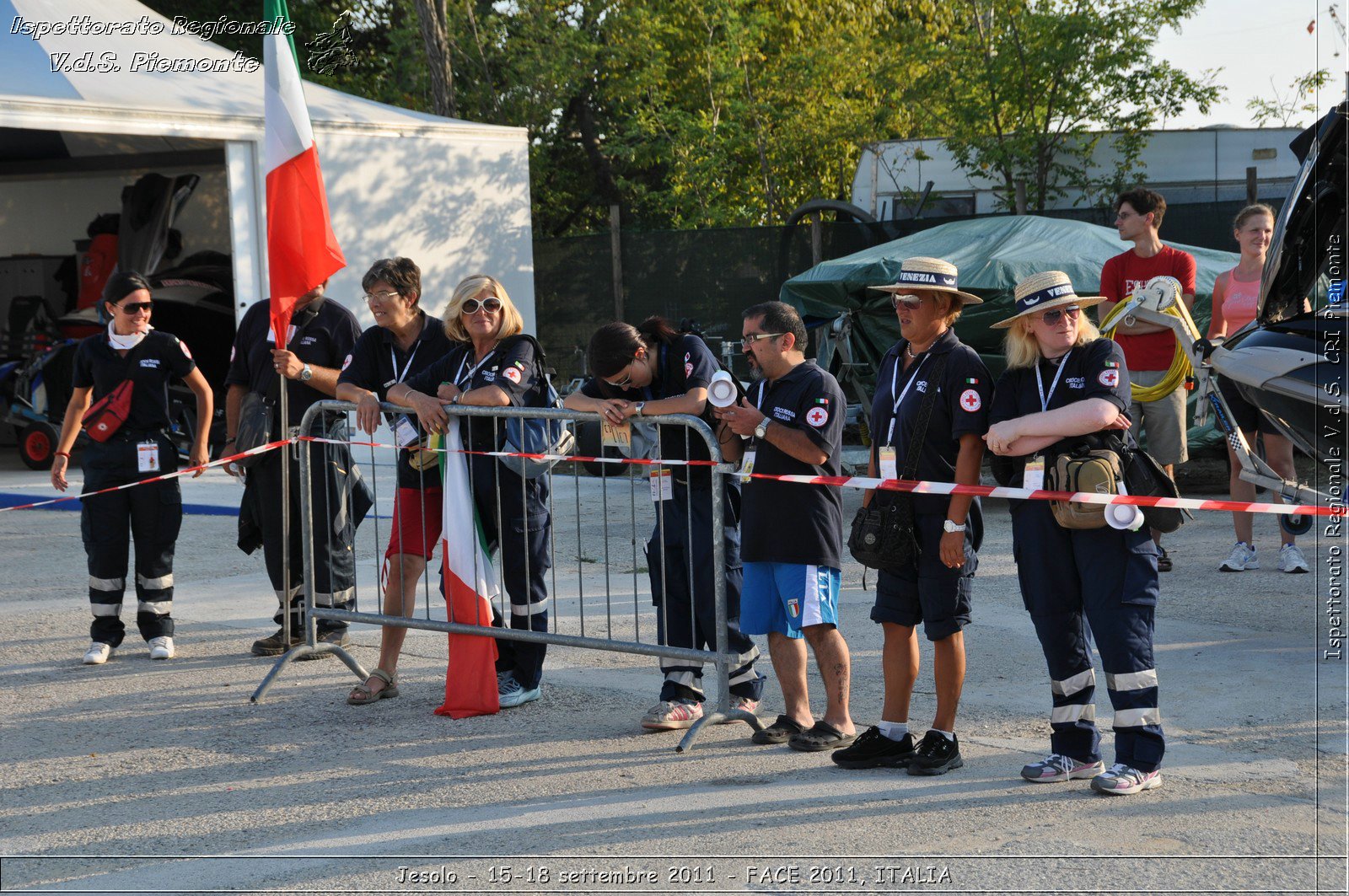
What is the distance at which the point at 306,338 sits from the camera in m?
7.26

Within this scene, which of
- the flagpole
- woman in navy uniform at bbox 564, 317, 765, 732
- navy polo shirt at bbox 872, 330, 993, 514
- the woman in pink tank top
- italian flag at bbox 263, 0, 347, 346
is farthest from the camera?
the woman in pink tank top

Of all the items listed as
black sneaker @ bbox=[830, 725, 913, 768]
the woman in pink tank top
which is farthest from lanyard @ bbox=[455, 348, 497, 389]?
the woman in pink tank top

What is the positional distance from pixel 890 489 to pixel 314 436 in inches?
125

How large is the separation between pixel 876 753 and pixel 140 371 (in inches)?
177

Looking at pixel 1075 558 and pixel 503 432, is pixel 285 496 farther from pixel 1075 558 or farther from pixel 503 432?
pixel 1075 558

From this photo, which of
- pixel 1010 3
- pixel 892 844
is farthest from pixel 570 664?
pixel 1010 3

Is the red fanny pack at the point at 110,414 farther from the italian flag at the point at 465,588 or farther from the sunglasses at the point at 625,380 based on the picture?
the sunglasses at the point at 625,380

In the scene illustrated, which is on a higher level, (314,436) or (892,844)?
(314,436)

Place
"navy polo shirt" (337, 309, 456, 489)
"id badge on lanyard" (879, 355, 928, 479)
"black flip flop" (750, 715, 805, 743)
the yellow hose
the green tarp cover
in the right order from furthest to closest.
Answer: the green tarp cover
the yellow hose
"navy polo shirt" (337, 309, 456, 489)
"black flip flop" (750, 715, 805, 743)
"id badge on lanyard" (879, 355, 928, 479)

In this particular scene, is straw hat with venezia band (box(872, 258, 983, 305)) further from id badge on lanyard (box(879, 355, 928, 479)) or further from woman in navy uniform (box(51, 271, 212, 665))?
woman in navy uniform (box(51, 271, 212, 665))

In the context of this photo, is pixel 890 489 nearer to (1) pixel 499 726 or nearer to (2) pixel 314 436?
(1) pixel 499 726

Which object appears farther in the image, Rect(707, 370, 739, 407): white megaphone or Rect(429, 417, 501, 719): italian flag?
Rect(429, 417, 501, 719): italian flag

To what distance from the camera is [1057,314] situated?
189 inches

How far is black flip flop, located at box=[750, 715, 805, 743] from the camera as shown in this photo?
5.52m
